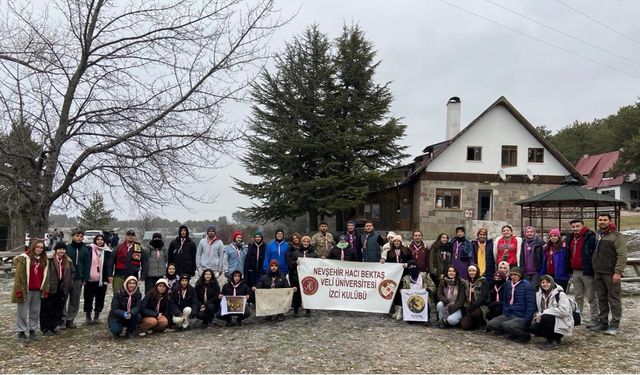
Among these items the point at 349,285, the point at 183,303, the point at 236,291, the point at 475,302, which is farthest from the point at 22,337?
the point at 475,302

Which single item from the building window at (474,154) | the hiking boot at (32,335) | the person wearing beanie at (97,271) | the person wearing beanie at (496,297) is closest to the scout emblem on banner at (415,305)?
the person wearing beanie at (496,297)

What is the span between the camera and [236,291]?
930cm

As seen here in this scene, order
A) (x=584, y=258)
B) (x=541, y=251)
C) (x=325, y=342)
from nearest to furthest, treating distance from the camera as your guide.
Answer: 1. (x=325, y=342)
2. (x=584, y=258)
3. (x=541, y=251)

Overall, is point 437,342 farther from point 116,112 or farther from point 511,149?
point 511,149

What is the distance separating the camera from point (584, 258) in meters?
8.70

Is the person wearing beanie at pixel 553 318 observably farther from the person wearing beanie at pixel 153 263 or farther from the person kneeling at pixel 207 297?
the person wearing beanie at pixel 153 263

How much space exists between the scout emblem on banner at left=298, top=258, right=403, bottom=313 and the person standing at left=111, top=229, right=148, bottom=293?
122 inches

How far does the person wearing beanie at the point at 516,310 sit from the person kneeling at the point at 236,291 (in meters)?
4.33

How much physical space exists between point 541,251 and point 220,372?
6311 mm

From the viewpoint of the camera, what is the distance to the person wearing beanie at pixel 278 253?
9.95m

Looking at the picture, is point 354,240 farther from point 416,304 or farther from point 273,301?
point 273,301

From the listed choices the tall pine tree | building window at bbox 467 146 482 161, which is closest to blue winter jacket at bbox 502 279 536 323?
the tall pine tree

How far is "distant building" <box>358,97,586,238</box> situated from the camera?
102 ft

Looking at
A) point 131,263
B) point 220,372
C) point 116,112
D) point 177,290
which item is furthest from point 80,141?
point 220,372
